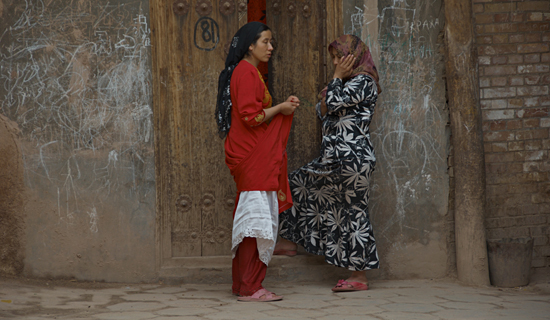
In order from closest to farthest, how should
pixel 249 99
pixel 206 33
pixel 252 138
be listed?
1. pixel 249 99
2. pixel 252 138
3. pixel 206 33

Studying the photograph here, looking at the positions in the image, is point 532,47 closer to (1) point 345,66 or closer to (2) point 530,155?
(2) point 530,155

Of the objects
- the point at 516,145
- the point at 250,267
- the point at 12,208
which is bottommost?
the point at 250,267

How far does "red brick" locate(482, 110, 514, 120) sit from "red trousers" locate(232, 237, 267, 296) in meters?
2.32

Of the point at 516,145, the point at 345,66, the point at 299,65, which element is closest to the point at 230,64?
the point at 345,66

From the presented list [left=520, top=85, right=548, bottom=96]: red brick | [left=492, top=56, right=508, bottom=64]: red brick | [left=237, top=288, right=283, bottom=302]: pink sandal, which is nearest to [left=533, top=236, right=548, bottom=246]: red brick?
[left=520, top=85, right=548, bottom=96]: red brick

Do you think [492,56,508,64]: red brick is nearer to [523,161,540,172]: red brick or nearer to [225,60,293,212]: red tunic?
[523,161,540,172]: red brick

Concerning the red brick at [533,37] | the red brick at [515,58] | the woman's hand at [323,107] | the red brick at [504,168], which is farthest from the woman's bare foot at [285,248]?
the red brick at [533,37]

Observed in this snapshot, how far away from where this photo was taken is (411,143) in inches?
182

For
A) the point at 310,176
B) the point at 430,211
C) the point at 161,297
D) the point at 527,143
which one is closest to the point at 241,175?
the point at 310,176

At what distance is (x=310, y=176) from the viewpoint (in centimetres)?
440

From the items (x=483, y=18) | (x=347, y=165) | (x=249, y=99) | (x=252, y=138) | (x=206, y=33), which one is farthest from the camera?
(x=483, y=18)

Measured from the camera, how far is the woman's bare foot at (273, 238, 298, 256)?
4.60 meters

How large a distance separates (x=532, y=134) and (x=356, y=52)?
1.79m

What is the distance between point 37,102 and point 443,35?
336 centimetres
